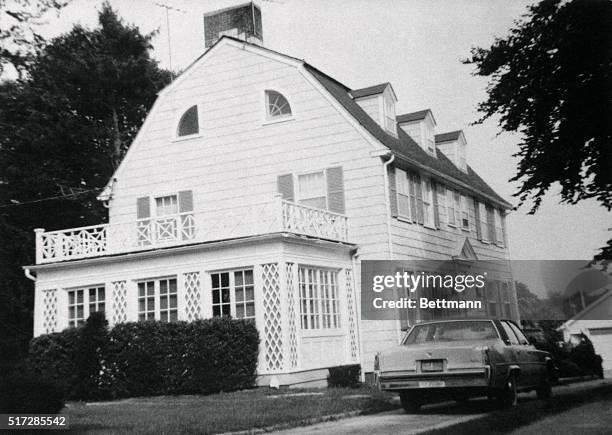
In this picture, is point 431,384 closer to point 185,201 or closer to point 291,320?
point 291,320

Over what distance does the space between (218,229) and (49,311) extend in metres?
5.15

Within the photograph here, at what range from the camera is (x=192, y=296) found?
65.9ft

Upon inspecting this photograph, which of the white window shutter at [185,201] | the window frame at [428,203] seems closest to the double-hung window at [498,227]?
the window frame at [428,203]

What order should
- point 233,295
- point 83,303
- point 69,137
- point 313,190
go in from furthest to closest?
point 69,137 < point 313,190 < point 83,303 < point 233,295

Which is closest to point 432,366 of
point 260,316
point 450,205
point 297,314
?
point 297,314

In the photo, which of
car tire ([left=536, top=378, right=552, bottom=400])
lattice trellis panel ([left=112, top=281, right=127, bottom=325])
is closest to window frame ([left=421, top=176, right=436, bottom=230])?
lattice trellis panel ([left=112, top=281, right=127, bottom=325])

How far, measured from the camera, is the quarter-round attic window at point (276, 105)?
78.3 feet

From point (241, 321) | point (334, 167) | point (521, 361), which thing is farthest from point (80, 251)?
point (521, 361)

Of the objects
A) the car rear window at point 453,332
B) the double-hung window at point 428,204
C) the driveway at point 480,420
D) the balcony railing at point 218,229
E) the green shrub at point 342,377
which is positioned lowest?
the driveway at point 480,420

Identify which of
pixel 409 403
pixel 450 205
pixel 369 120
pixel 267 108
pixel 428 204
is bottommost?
pixel 409 403

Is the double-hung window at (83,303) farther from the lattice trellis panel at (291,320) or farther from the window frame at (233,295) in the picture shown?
the lattice trellis panel at (291,320)

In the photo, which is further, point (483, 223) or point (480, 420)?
point (483, 223)

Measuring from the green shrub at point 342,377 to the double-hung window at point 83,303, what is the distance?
6712 mm

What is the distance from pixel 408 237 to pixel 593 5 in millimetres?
9450
